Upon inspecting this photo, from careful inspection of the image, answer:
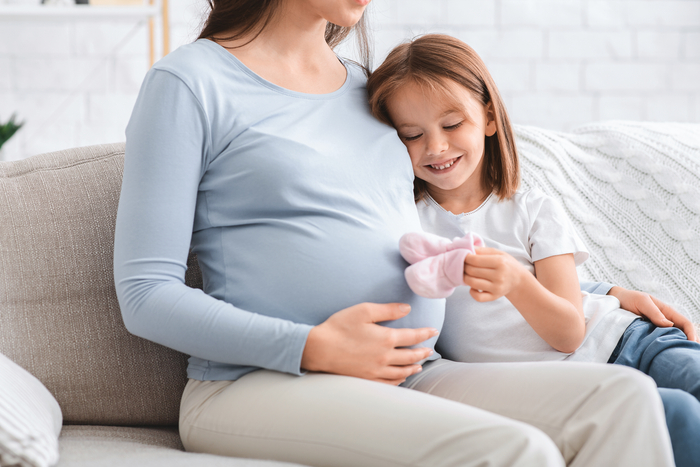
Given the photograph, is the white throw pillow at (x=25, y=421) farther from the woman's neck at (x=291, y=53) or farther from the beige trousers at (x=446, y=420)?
the woman's neck at (x=291, y=53)

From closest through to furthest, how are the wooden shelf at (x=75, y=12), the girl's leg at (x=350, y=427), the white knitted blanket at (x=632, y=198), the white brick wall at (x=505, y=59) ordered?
the girl's leg at (x=350, y=427), the white knitted blanket at (x=632, y=198), the wooden shelf at (x=75, y=12), the white brick wall at (x=505, y=59)

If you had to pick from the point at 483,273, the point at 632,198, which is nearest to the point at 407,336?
the point at 483,273

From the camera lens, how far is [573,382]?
2.42 feet

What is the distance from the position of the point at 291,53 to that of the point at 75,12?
4.24 ft

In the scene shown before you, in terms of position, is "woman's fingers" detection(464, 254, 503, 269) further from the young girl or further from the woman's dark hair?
the woman's dark hair

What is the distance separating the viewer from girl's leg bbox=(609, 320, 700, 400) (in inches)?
34.1

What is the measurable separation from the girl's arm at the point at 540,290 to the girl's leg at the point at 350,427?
0.17 metres

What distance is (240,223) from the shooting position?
831 mm

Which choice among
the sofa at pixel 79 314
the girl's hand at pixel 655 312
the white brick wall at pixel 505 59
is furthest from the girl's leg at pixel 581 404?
the white brick wall at pixel 505 59

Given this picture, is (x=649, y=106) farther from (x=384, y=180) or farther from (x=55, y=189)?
(x=55, y=189)

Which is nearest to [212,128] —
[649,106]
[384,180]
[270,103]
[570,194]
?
[270,103]

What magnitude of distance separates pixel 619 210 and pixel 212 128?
897mm

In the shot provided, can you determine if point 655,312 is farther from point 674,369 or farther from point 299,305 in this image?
point 299,305

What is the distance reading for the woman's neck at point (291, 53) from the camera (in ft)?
3.10
